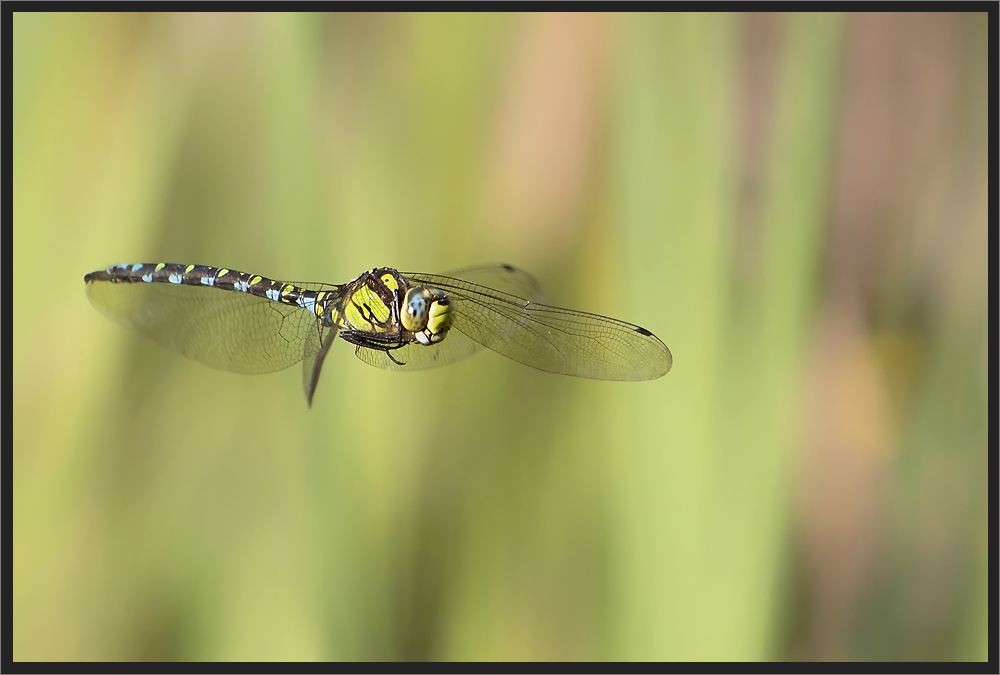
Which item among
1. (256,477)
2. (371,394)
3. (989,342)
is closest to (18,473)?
(256,477)

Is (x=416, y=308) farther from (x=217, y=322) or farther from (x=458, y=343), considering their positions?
(x=217, y=322)

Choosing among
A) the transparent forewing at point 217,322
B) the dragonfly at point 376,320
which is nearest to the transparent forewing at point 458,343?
the dragonfly at point 376,320

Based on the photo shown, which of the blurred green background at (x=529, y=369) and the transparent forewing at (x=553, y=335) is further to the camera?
the blurred green background at (x=529, y=369)

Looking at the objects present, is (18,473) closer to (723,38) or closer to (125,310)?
(125,310)

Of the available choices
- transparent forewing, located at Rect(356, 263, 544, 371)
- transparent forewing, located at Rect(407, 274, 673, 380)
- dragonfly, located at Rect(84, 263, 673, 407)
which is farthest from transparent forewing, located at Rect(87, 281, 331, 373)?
transparent forewing, located at Rect(407, 274, 673, 380)

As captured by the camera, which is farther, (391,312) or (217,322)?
(217,322)

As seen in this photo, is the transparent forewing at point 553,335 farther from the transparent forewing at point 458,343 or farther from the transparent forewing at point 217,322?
the transparent forewing at point 217,322

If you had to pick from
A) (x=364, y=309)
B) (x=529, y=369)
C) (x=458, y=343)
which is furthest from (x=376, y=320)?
(x=529, y=369)
